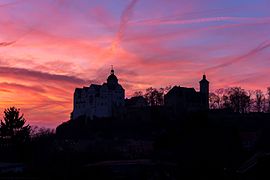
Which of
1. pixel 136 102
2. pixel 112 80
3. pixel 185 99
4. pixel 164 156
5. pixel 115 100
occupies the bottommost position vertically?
pixel 164 156

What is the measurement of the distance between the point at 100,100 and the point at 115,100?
4.00 meters

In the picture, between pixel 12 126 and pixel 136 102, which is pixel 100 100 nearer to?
pixel 136 102

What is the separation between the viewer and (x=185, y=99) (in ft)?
438

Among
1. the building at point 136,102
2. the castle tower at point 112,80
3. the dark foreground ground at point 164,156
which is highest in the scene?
the castle tower at point 112,80

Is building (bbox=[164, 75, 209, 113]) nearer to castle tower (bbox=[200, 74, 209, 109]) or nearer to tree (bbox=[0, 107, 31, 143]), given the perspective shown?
castle tower (bbox=[200, 74, 209, 109])

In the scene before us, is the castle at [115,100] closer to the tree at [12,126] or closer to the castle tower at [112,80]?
the castle tower at [112,80]

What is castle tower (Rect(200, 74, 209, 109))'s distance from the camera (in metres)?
137

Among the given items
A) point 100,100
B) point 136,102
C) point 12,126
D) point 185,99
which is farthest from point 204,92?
point 12,126

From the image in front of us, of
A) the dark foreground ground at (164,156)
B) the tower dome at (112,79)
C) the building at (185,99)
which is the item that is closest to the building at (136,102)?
the tower dome at (112,79)

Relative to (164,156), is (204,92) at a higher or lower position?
higher

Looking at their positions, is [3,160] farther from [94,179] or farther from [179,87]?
[179,87]

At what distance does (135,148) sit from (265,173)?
69.9m

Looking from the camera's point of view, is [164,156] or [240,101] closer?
[164,156]

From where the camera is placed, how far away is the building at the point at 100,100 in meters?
138
